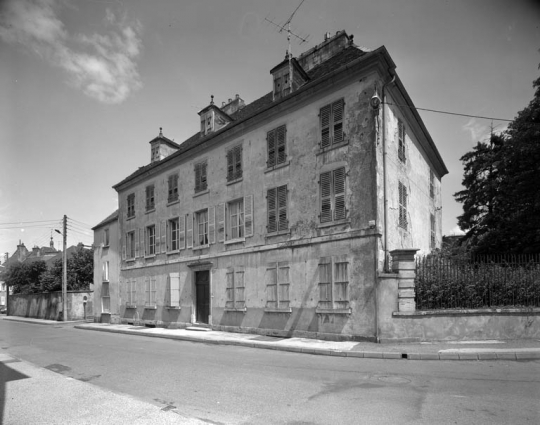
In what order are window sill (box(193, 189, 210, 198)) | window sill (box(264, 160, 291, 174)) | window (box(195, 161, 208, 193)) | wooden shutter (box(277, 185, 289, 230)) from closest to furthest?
wooden shutter (box(277, 185, 289, 230)), window sill (box(264, 160, 291, 174)), window sill (box(193, 189, 210, 198)), window (box(195, 161, 208, 193))

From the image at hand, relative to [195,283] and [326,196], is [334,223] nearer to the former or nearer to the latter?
[326,196]

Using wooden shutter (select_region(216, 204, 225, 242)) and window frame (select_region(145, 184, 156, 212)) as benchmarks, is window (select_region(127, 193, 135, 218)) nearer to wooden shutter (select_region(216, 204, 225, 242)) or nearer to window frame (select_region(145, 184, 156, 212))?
window frame (select_region(145, 184, 156, 212))

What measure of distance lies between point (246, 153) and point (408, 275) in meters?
8.87

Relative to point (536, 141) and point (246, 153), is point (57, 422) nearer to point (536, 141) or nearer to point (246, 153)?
point (246, 153)

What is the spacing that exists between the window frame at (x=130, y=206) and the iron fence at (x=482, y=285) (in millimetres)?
19120

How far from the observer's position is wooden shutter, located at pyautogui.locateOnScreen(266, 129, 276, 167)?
16.6 meters

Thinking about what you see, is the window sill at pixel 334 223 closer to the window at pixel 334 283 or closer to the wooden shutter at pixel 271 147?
the window at pixel 334 283

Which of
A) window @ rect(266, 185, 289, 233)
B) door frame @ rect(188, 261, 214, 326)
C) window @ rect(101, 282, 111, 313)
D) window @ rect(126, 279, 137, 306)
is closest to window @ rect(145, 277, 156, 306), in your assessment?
window @ rect(126, 279, 137, 306)

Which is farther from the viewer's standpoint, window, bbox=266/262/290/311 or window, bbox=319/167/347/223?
window, bbox=266/262/290/311

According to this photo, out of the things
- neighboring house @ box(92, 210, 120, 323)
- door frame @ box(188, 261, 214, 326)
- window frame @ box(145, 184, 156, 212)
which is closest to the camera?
door frame @ box(188, 261, 214, 326)

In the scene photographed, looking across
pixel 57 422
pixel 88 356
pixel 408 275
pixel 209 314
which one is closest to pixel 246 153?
pixel 209 314

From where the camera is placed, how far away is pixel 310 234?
48.3 ft

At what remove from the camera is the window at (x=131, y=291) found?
24.8 m

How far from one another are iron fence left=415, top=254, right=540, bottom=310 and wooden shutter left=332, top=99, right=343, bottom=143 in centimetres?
546
